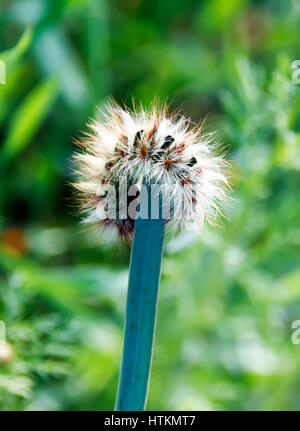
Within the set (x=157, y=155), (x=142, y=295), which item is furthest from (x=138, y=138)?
(x=142, y=295)

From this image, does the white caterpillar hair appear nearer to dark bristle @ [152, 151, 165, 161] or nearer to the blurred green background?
dark bristle @ [152, 151, 165, 161]

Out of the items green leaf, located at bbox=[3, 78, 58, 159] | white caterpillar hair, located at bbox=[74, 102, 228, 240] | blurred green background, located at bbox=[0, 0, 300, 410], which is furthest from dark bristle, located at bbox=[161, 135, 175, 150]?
green leaf, located at bbox=[3, 78, 58, 159]

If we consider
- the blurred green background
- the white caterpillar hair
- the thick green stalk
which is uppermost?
the blurred green background

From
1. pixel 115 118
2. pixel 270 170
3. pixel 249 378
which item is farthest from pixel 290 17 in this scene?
pixel 115 118

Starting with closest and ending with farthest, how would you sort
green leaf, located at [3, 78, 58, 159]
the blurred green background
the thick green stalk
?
the thick green stalk, the blurred green background, green leaf, located at [3, 78, 58, 159]

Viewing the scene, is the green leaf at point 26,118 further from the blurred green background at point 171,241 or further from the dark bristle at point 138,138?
the dark bristle at point 138,138

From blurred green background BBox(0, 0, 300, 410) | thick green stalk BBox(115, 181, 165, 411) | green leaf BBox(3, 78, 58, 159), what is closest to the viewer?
thick green stalk BBox(115, 181, 165, 411)

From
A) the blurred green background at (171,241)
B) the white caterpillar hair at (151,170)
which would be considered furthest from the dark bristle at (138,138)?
the blurred green background at (171,241)
